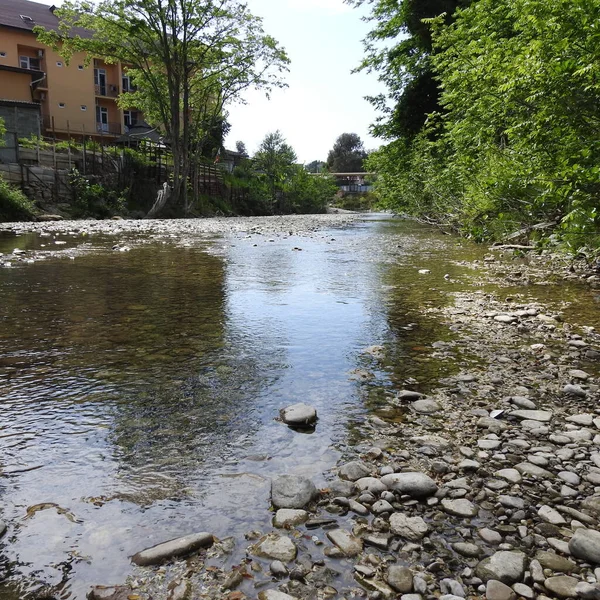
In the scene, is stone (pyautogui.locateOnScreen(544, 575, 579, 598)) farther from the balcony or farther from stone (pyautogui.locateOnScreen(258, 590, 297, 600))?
the balcony

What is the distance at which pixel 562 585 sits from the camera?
144cm

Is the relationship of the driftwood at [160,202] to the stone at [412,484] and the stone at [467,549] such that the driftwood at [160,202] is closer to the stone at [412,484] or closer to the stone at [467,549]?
the stone at [412,484]

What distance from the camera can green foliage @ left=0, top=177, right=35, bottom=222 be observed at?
20719 mm

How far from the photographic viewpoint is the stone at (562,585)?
55.6 inches

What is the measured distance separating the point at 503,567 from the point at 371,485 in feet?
1.92

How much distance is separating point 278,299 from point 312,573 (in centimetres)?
439

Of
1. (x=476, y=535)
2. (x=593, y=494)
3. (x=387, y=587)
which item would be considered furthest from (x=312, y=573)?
(x=593, y=494)

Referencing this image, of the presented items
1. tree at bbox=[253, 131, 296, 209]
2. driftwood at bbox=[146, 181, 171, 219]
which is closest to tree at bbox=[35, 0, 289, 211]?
driftwood at bbox=[146, 181, 171, 219]

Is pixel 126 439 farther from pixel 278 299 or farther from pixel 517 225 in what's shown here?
pixel 517 225

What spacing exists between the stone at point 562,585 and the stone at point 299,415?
1306 millimetres

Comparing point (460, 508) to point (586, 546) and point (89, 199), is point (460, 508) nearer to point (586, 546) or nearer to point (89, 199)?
point (586, 546)

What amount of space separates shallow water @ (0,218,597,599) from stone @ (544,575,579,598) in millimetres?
882

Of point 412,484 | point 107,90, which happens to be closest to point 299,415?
point 412,484

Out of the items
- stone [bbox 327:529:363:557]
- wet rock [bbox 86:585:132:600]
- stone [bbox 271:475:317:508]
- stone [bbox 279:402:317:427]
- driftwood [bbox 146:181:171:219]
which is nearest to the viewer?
wet rock [bbox 86:585:132:600]
